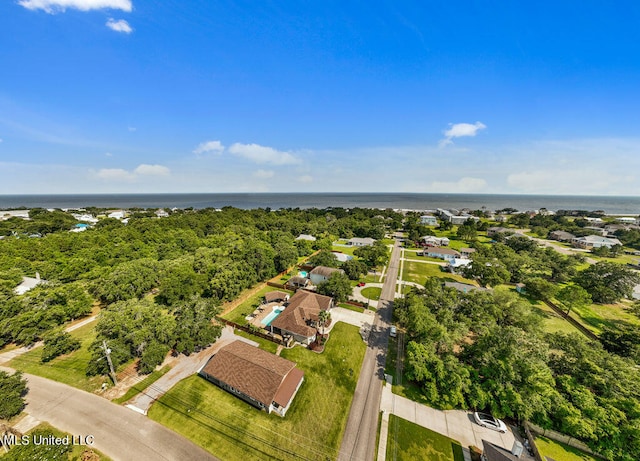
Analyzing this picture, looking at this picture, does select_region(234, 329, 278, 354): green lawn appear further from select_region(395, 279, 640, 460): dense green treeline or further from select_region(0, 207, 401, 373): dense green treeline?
select_region(395, 279, 640, 460): dense green treeline

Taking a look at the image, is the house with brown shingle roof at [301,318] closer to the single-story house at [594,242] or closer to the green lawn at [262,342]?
the green lawn at [262,342]

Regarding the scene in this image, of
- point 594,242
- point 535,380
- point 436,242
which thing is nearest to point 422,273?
point 436,242

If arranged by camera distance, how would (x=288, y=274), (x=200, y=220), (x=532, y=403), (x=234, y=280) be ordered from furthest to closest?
1. (x=200, y=220)
2. (x=288, y=274)
3. (x=234, y=280)
4. (x=532, y=403)

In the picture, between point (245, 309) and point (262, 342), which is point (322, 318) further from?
point (245, 309)

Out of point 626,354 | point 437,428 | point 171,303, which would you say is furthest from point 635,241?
point 171,303

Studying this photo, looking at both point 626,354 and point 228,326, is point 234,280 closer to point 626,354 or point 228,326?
point 228,326

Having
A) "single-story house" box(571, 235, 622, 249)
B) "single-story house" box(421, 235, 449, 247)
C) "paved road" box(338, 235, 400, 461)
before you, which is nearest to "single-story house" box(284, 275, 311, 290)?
"paved road" box(338, 235, 400, 461)

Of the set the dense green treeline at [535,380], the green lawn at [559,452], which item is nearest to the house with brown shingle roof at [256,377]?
the dense green treeline at [535,380]
